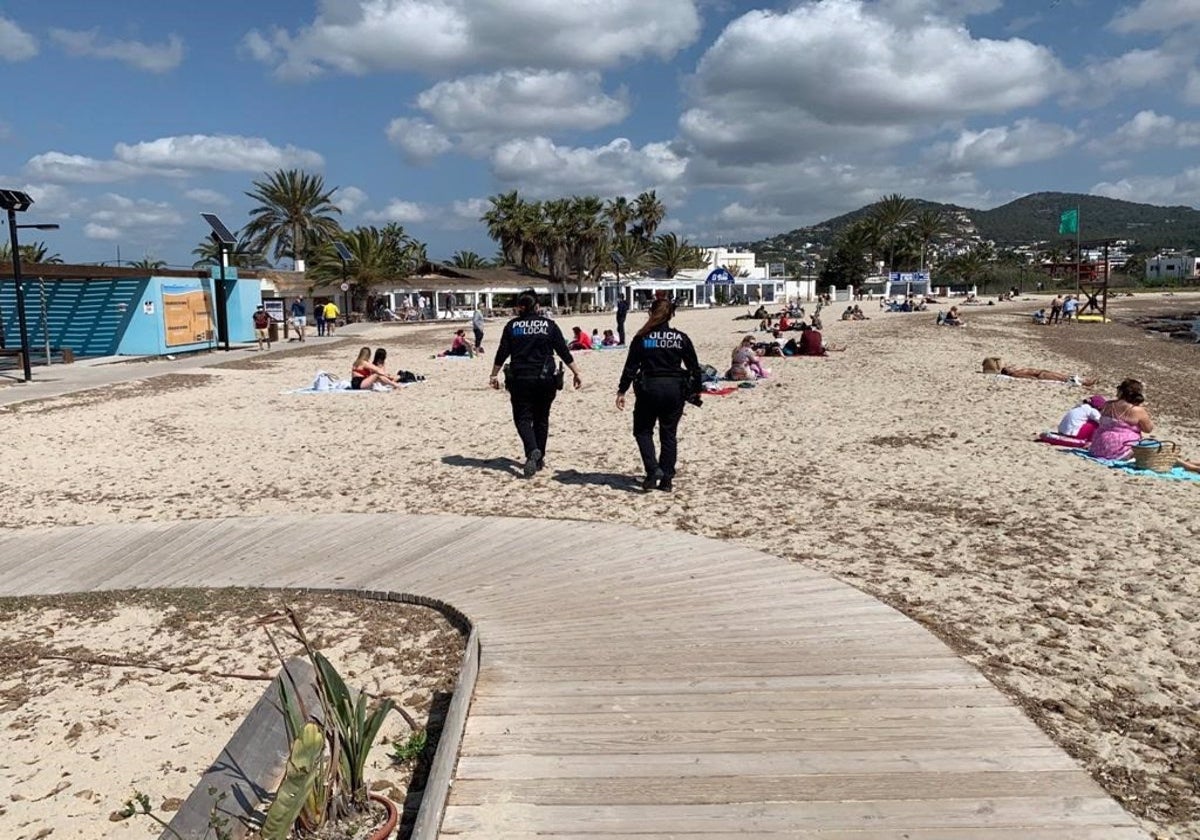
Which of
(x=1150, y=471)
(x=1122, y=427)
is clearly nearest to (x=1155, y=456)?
(x=1150, y=471)

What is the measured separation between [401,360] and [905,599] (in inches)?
806

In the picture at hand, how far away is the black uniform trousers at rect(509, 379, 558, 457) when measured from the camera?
8141mm

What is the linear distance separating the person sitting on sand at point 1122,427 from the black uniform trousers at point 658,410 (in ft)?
16.1

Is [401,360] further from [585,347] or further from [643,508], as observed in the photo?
[643,508]

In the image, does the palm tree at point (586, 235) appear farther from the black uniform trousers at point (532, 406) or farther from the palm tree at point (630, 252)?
the black uniform trousers at point (532, 406)

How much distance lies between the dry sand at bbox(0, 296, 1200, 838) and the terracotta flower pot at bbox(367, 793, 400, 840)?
2465 mm

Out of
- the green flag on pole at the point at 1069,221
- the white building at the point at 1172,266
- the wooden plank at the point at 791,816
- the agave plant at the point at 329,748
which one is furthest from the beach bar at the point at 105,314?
the white building at the point at 1172,266

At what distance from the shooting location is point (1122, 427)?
9.22m

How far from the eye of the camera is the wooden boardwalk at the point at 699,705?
8.95ft

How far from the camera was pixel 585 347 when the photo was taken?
25312mm

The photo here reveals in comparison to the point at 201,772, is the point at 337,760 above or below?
above

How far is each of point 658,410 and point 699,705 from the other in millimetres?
4041

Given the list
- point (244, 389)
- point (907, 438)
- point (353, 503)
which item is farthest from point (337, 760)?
point (244, 389)

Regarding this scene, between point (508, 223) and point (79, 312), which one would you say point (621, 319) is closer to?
point (79, 312)
